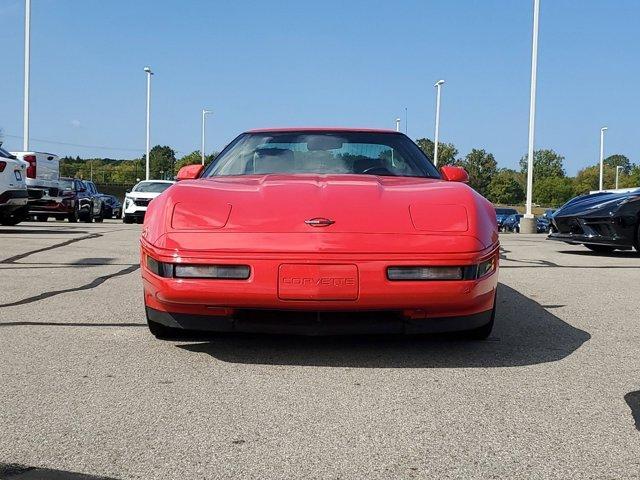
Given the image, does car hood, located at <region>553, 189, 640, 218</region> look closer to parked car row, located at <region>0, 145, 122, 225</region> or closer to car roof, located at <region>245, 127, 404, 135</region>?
car roof, located at <region>245, 127, 404, 135</region>

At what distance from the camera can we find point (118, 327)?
482cm

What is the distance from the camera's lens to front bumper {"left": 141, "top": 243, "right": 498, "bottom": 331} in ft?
11.9

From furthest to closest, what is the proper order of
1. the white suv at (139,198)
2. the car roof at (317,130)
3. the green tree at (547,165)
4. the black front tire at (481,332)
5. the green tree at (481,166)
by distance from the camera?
1. the green tree at (547,165)
2. the green tree at (481,166)
3. the white suv at (139,198)
4. the car roof at (317,130)
5. the black front tire at (481,332)

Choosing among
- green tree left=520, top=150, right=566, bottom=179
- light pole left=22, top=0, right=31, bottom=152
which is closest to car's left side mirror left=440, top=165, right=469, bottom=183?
light pole left=22, top=0, right=31, bottom=152

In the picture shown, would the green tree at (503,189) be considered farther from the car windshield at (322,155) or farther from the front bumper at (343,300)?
the front bumper at (343,300)

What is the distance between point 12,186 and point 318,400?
11255mm

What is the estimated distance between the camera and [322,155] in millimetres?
5160

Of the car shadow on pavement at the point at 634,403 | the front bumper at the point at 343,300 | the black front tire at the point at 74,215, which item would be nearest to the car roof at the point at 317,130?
the front bumper at the point at 343,300

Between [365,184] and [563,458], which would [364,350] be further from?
[563,458]

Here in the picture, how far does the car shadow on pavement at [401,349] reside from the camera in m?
3.93

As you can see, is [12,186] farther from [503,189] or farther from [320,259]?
[503,189]

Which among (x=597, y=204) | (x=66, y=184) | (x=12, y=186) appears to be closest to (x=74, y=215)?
(x=66, y=184)

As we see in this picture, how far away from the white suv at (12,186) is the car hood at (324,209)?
971 cm

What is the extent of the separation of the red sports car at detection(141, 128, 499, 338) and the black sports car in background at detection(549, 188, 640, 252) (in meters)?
6.57
